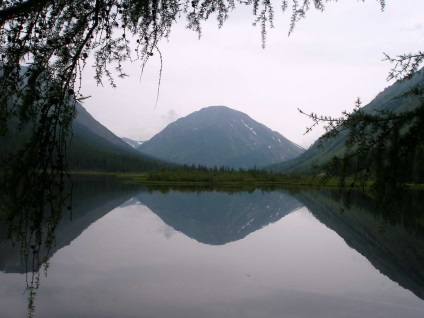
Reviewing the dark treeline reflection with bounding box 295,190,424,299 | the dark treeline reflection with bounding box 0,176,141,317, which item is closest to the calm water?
the dark treeline reflection with bounding box 295,190,424,299

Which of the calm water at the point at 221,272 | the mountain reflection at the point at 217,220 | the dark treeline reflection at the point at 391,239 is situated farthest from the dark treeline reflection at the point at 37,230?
the mountain reflection at the point at 217,220

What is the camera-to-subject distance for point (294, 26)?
11.3 ft

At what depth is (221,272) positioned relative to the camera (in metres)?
17.6

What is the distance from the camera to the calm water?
1252 cm

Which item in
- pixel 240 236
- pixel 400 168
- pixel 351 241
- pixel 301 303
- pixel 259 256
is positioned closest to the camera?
pixel 400 168

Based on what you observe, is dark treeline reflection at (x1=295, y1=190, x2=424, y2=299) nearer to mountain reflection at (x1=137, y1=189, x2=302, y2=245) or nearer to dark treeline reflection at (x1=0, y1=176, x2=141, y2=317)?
dark treeline reflection at (x1=0, y1=176, x2=141, y2=317)

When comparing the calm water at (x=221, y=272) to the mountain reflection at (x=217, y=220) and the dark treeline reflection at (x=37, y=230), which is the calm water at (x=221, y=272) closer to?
the dark treeline reflection at (x=37, y=230)

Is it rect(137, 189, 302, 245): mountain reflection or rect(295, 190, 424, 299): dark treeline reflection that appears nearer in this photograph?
rect(295, 190, 424, 299): dark treeline reflection

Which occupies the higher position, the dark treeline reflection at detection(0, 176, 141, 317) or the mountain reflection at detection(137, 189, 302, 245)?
the dark treeline reflection at detection(0, 176, 141, 317)

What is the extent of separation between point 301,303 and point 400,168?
10.1 meters

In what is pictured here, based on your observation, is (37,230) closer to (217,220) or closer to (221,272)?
(221,272)

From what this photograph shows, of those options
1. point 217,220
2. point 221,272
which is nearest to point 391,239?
point 221,272

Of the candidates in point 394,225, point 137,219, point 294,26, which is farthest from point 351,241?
point 294,26

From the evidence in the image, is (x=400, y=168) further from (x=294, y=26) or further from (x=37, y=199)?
(x=37, y=199)
